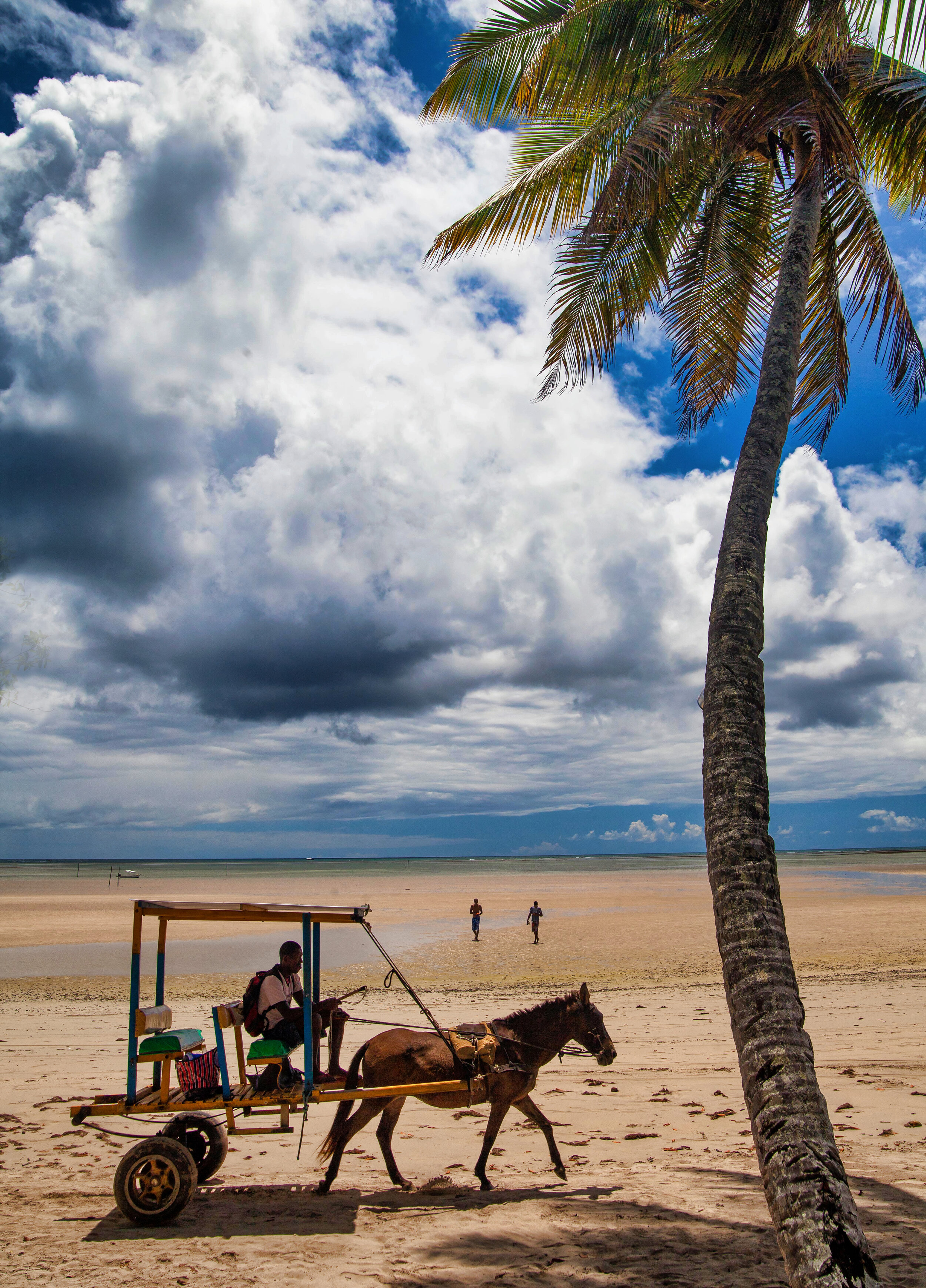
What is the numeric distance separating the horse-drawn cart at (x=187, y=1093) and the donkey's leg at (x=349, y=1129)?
100 mm

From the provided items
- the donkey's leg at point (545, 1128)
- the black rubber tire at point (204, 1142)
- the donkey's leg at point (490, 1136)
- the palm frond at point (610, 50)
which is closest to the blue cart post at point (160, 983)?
the black rubber tire at point (204, 1142)

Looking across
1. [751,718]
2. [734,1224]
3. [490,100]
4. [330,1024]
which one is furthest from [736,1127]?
[490,100]

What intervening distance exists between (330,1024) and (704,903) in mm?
38619

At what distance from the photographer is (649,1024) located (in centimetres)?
1356

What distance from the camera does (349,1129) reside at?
7.14 metres

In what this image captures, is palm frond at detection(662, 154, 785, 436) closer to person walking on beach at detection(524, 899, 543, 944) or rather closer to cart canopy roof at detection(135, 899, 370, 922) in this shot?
cart canopy roof at detection(135, 899, 370, 922)

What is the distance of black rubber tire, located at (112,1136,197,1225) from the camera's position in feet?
21.1

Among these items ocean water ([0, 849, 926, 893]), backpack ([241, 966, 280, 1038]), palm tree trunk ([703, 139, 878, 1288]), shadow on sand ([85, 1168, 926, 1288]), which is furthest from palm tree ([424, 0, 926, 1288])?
ocean water ([0, 849, 926, 893])

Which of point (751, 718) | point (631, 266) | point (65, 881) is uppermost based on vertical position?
point (631, 266)

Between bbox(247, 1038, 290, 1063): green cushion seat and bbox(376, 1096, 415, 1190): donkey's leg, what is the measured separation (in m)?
1.20

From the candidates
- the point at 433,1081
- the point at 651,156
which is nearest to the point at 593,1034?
the point at 433,1081

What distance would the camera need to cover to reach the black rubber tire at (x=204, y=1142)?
7.20 m

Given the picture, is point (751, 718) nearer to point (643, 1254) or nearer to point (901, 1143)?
point (643, 1254)

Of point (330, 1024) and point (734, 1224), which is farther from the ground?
point (330, 1024)
